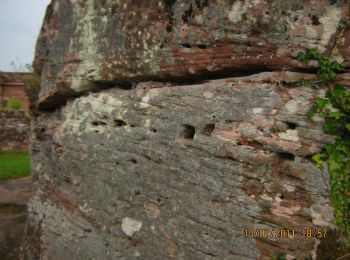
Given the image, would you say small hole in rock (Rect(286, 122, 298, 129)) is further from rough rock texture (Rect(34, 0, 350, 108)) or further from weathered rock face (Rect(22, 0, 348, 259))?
rough rock texture (Rect(34, 0, 350, 108))

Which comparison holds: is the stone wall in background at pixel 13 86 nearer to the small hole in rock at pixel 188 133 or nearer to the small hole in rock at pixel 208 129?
the small hole in rock at pixel 188 133

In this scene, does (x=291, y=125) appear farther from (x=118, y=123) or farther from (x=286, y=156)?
(x=118, y=123)

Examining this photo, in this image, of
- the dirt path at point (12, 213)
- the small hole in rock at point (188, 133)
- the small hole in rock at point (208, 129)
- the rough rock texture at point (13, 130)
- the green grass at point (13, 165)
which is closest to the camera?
the small hole in rock at point (208, 129)

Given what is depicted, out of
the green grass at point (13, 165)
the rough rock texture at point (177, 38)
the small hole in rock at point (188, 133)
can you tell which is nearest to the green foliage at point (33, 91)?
the rough rock texture at point (177, 38)

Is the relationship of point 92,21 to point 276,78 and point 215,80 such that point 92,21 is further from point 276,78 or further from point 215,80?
point 276,78
